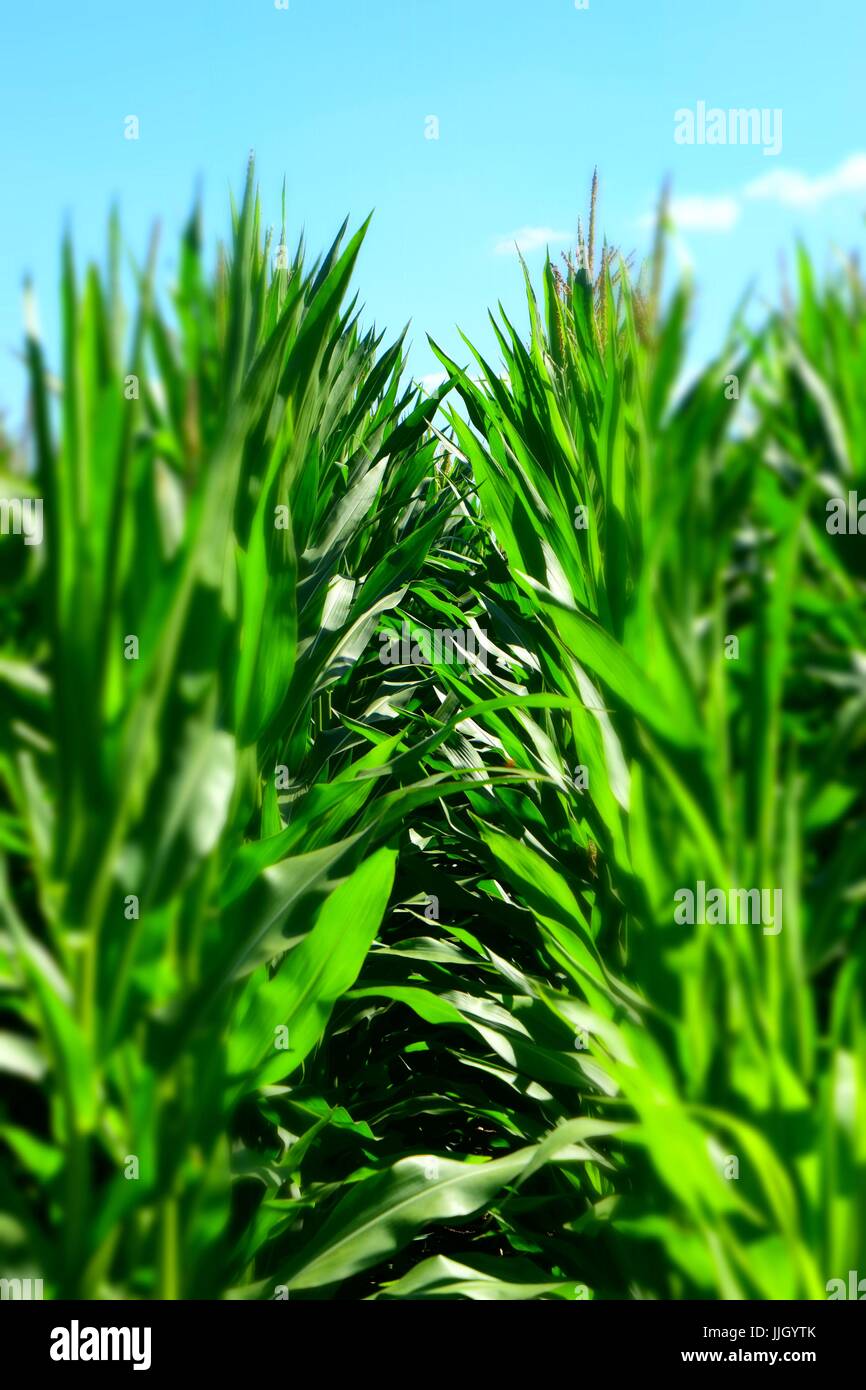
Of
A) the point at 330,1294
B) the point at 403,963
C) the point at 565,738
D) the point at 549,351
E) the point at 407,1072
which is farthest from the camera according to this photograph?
the point at 549,351

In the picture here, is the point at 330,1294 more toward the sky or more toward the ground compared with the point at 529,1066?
more toward the ground

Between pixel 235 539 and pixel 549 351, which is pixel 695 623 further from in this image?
pixel 549 351

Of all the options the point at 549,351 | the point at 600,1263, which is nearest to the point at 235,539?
the point at 600,1263

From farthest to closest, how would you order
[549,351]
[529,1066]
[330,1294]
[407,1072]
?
[549,351]
[407,1072]
[529,1066]
[330,1294]

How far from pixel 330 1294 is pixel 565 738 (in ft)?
3.01

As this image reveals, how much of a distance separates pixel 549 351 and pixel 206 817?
1860mm

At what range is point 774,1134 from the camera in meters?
0.46

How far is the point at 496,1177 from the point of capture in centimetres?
82

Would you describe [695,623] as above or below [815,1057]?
above

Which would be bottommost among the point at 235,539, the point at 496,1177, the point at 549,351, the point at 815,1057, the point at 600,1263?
the point at 600,1263

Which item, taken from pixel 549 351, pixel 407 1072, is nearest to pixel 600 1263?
pixel 407 1072

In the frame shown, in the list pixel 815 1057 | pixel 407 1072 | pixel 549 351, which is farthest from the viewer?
pixel 549 351

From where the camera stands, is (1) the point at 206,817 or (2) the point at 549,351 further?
(2) the point at 549,351

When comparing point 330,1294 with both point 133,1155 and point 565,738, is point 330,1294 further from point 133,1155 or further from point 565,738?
point 565,738
